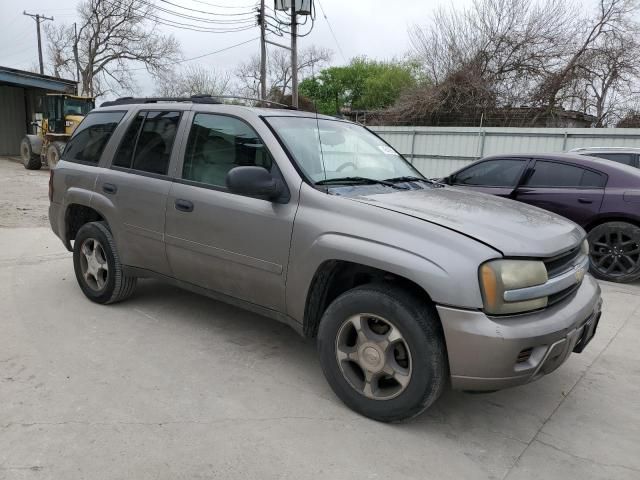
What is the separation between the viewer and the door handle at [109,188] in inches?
169

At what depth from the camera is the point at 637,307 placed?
5.25m

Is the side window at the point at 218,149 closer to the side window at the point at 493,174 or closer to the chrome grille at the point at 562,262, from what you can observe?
the chrome grille at the point at 562,262

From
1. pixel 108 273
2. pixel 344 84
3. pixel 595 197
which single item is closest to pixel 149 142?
pixel 108 273

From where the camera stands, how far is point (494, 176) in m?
7.06

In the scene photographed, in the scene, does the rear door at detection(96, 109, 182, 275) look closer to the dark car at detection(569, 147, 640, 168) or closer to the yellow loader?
the dark car at detection(569, 147, 640, 168)

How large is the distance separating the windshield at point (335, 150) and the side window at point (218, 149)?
194mm

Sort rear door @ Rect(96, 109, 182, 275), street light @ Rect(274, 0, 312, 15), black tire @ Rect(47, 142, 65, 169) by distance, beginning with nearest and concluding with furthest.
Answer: rear door @ Rect(96, 109, 182, 275) → street light @ Rect(274, 0, 312, 15) → black tire @ Rect(47, 142, 65, 169)

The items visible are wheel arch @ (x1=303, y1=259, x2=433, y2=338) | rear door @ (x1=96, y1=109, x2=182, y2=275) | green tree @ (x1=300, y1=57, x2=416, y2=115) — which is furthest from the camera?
green tree @ (x1=300, y1=57, x2=416, y2=115)

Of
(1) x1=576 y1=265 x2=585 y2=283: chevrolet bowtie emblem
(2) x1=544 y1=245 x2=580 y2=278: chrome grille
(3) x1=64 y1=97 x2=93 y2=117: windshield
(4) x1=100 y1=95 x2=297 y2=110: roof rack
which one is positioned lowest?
(1) x1=576 y1=265 x2=585 y2=283: chevrolet bowtie emblem

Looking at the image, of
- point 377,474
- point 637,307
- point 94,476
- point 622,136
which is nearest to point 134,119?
point 94,476

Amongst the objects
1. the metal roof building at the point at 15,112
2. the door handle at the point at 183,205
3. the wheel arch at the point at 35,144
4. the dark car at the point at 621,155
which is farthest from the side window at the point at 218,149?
the metal roof building at the point at 15,112

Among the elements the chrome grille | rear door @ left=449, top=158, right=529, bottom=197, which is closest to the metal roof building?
rear door @ left=449, top=158, right=529, bottom=197

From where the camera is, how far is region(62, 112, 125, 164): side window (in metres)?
4.58

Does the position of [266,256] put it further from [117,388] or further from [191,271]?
[117,388]
